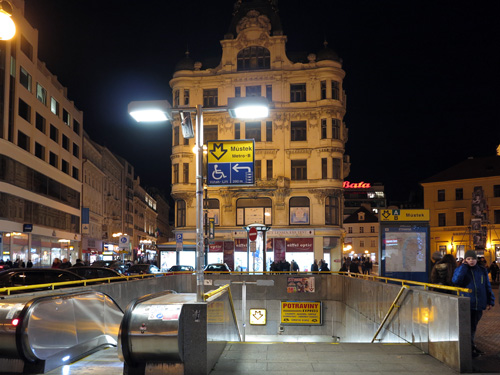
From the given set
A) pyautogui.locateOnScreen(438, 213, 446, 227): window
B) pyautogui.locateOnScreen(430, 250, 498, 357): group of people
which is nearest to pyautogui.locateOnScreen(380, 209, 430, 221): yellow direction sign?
pyautogui.locateOnScreen(430, 250, 498, 357): group of people

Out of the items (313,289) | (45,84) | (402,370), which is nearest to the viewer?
(402,370)

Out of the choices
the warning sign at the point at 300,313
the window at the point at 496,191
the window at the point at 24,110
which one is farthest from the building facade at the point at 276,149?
the window at the point at 496,191

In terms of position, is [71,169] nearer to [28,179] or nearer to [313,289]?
[28,179]

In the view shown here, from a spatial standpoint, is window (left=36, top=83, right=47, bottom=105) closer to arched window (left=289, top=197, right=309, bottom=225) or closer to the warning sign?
arched window (left=289, top=197, right=309, bottom=225)

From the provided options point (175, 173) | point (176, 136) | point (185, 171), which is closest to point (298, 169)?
point (185, 171)

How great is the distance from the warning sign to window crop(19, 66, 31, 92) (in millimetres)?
27766

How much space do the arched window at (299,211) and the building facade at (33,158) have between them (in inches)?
806

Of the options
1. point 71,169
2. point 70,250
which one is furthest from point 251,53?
point 70,250

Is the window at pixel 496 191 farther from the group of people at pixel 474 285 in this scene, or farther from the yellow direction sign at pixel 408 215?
the group of people at pixel 474 285

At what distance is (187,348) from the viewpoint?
8297 millimetres

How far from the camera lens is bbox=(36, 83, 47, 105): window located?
155 ft

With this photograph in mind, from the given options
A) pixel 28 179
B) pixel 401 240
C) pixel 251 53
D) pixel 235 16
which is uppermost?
pixel 235 16

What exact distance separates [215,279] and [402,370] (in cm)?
1970

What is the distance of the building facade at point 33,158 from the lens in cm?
3906
